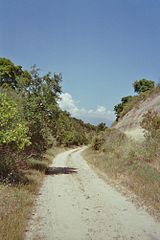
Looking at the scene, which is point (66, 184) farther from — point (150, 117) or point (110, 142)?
point (110, 142)

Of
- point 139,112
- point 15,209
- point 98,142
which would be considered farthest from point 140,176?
point 98,142

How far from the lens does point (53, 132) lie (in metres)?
24.2

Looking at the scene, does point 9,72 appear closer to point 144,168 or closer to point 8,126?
point 144,168

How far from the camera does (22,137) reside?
48.5 ft

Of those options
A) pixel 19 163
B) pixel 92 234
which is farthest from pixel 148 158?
pixel 92 234

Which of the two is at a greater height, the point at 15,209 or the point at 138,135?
the point at 138,135

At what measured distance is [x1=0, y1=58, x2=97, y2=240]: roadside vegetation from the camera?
10538 millimetres

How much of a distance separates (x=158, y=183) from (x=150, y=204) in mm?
2690

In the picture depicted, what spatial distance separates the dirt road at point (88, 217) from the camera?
895 centimetres

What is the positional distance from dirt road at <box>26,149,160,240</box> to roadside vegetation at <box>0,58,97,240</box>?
0.52 meters

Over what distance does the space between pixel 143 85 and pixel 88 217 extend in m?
58.6

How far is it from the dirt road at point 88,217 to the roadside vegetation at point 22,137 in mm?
522

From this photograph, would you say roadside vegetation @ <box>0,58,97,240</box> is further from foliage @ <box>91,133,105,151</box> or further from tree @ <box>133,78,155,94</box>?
tree @ <box>133,78,155,94</box>

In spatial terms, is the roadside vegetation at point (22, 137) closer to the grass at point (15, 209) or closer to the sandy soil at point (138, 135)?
the grass at point (15, 209)
